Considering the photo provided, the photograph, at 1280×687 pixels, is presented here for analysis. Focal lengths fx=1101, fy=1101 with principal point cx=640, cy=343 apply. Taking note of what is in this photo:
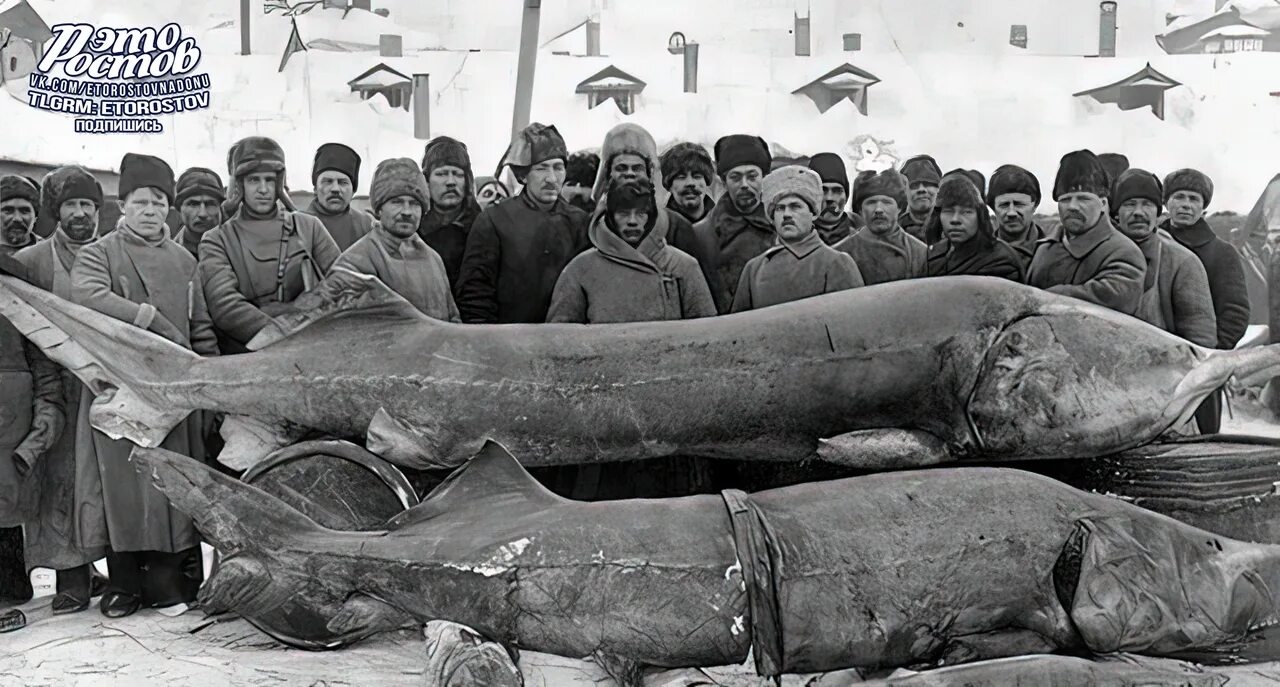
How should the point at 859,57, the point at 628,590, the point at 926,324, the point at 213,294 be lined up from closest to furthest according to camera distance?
the point at 628,590 → the point at 926,324 → the point at 213,294 → the point at 859,57

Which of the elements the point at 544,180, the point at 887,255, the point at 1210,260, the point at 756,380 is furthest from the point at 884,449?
the point at 1210,260

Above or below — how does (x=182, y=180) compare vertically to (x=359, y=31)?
below

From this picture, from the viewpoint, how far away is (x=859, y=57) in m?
4.73

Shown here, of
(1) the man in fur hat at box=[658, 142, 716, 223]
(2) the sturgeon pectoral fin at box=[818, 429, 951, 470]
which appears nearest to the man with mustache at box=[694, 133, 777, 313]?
(1) the man in fur hat at box=[658, 142, 716, 223]

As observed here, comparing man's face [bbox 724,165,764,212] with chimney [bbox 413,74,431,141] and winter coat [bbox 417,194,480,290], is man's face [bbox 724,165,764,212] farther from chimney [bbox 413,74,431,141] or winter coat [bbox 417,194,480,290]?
chimney [bbox 413,74,431,141]

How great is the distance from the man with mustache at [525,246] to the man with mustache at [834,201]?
1.01m

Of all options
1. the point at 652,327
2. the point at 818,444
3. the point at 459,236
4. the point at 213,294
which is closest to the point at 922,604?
the point at 818,444

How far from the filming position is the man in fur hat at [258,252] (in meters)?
4.44

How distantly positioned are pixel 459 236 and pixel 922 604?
2439 millimetres

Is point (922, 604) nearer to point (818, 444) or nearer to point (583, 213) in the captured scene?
point (818, 444)

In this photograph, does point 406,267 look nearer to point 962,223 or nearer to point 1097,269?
point 962,223

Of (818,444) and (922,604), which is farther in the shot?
(818,444)

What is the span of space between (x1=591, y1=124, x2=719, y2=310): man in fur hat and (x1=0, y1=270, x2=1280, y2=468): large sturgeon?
0.64m

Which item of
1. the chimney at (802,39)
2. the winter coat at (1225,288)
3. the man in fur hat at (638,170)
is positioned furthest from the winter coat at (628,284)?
the winter coat at (1225,288)
